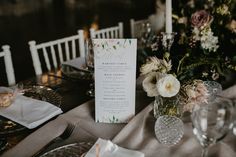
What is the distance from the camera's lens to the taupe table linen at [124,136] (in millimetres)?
901

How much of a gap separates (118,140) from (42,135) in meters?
0.26

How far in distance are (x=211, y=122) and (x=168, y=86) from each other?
0.20 metres

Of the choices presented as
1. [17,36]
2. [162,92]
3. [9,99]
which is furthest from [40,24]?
[162,92]

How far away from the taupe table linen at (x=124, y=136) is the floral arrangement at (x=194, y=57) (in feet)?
0.38

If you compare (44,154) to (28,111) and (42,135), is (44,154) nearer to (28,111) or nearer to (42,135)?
(42,135)

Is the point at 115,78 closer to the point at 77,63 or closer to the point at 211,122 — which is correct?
the point at 211,122

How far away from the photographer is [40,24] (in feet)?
21.7

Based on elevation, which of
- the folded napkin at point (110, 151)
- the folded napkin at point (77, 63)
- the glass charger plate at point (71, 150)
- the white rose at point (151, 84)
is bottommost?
the glass charger plate at point (71, 150)

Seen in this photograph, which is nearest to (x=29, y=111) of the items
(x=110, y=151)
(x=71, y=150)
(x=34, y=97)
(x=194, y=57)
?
(x=34, y=97)

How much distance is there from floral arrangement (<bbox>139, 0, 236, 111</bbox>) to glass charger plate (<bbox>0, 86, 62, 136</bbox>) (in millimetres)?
434

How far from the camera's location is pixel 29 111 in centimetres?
116

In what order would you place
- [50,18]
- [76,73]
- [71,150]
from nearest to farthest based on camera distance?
1. [71,150]
2. [76,73]
3. [50,18]

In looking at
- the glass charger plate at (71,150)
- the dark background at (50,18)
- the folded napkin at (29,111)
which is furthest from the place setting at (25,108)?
the dark background at (50,18)

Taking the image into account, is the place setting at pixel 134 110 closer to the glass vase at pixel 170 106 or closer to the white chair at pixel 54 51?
the glass vase at pixel 170 106
